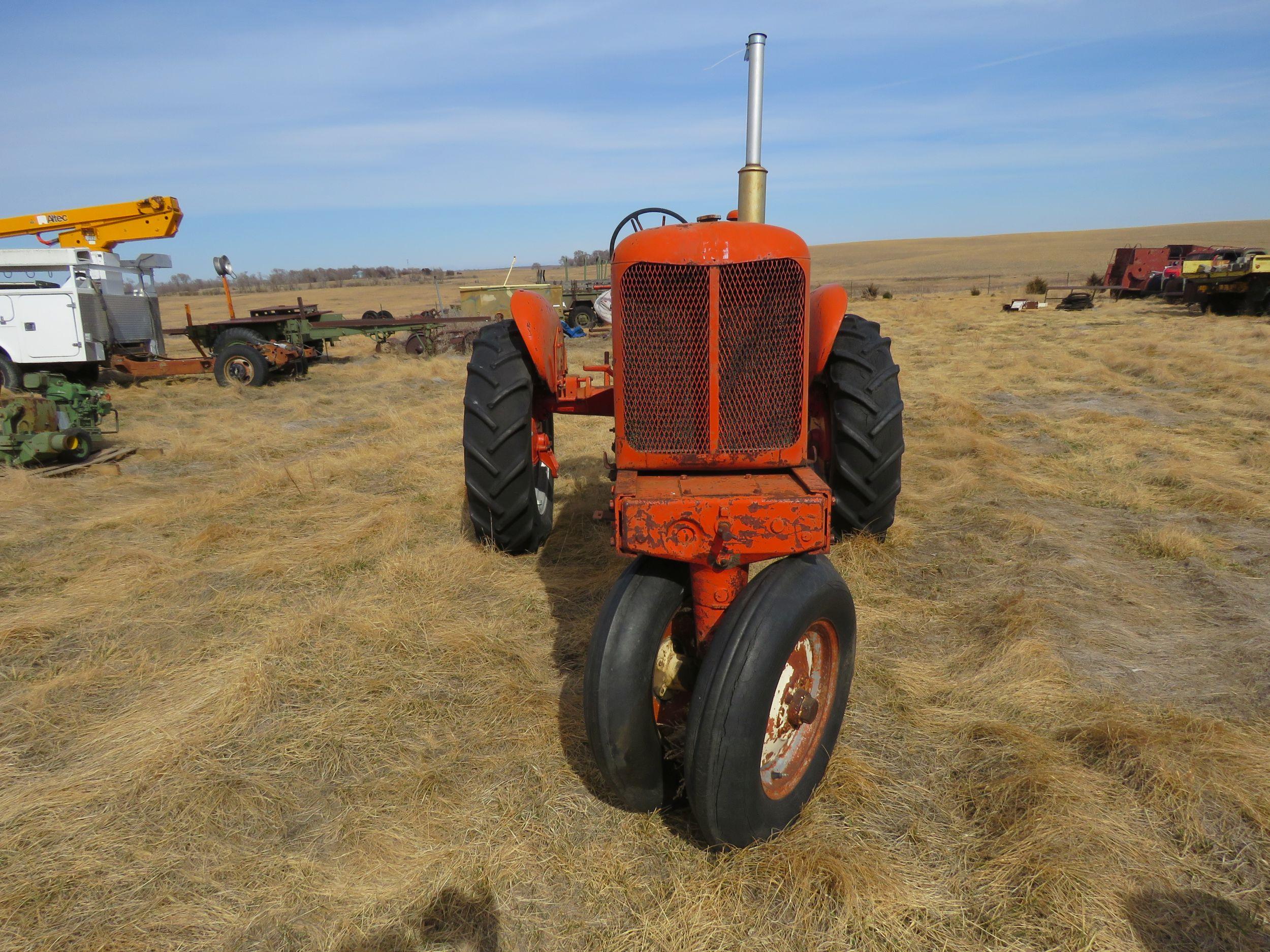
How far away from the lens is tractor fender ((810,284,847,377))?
373 cm

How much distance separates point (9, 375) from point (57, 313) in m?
1.15

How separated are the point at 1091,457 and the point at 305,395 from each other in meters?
10.6

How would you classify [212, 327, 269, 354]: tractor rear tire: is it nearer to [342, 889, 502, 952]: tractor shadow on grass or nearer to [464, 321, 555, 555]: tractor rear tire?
[464, 321, 555, 555]: tractor rear tire

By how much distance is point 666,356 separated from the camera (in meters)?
2.68

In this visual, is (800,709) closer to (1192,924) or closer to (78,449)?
(1192,924)

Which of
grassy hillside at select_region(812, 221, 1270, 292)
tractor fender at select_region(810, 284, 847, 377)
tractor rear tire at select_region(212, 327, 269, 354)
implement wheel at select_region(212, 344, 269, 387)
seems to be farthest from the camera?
grassy hillside at select_region(812, 221, 1270, 292)

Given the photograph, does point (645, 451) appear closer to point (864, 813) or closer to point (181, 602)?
point (864, 813)

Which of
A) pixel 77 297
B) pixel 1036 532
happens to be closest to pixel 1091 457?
pixel 1036 532

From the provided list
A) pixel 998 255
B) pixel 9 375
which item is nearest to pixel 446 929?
pixel 9 375

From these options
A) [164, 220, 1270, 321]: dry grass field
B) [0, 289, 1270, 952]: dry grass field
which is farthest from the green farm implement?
[164, 220, 1270, 321]: dry grass field

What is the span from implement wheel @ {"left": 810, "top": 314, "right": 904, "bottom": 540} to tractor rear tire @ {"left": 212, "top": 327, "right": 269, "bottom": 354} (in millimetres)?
11326

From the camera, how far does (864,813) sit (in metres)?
2.49

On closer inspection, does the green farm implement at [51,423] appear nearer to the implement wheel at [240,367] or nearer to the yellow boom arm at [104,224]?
the implement wheel at [240,367]

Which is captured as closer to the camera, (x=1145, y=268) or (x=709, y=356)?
(x=709, y=356)
